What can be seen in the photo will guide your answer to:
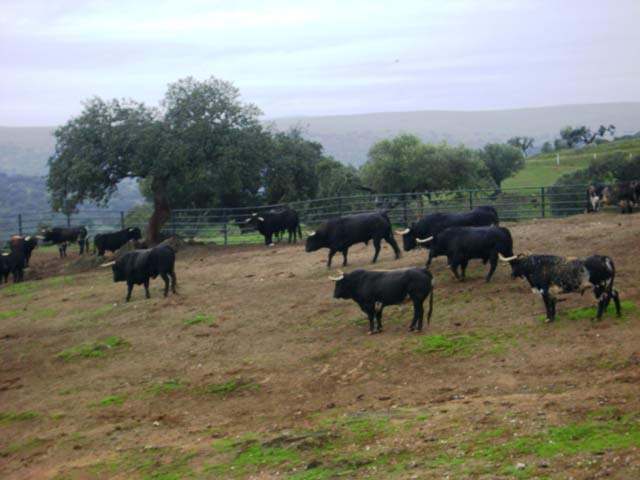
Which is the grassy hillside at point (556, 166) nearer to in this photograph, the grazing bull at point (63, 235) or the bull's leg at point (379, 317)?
the grazing bull at point (63, 235)

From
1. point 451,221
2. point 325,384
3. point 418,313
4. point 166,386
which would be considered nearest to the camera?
point 325,384

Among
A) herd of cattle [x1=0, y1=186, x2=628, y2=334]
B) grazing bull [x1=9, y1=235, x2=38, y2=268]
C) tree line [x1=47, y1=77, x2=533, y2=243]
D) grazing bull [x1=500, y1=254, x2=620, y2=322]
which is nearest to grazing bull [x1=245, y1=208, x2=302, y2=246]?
herd of cattle [x1=0, y1=186, x2=628, y2=334]

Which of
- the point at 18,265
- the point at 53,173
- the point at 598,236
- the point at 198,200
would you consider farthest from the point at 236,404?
the point at 198,200

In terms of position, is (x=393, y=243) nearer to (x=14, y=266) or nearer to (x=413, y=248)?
(x=413, y=248)

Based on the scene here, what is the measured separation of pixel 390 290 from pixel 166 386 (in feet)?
12.6

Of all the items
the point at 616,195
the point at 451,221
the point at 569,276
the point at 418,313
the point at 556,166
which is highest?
the point at 556,166

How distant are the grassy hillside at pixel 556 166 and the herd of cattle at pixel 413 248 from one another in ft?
83.4

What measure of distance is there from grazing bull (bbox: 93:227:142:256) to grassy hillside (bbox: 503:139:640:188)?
2751cm

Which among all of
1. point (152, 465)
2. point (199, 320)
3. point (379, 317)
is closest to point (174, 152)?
point (199, 320)

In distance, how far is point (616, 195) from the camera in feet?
83.8

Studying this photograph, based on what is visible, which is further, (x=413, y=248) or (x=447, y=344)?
(x=413, y=248)

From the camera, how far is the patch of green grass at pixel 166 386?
519 inches

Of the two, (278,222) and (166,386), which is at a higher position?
(278,222)

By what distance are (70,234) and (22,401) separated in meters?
20.4
